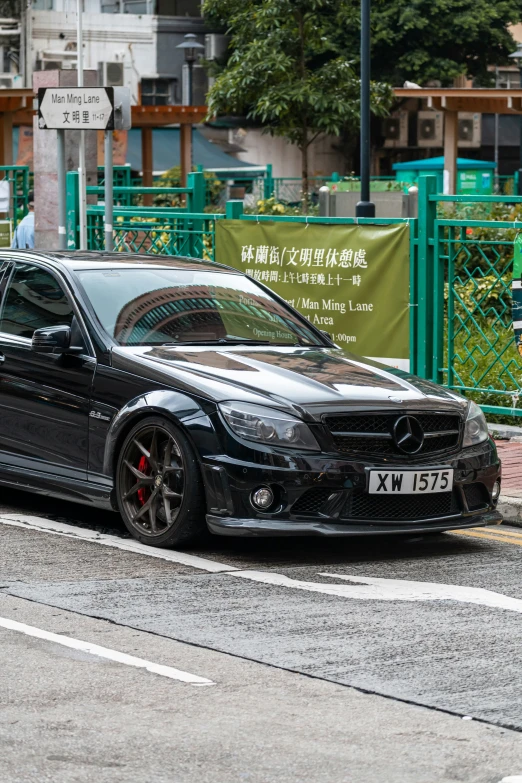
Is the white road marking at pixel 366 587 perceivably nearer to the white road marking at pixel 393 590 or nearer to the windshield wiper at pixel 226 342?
the white road marking at pixel 393 590

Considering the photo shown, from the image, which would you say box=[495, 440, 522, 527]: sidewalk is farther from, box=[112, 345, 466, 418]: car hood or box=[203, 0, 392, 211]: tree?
box=[203, 0, 392, 211]: tree

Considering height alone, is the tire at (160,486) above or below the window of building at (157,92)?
below

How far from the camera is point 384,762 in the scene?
4438 mm

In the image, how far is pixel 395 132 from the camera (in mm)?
51250

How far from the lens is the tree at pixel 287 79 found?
30.6 m

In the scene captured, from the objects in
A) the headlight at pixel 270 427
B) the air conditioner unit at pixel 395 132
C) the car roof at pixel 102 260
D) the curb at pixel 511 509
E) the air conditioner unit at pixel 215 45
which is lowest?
the curb at pixel 511 509

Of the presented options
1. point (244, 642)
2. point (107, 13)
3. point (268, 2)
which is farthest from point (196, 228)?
point (107, 13)

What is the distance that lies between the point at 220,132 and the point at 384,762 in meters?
46.6

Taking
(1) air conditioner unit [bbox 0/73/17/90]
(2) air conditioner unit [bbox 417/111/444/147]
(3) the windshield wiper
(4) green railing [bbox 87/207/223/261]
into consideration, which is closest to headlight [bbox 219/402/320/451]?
(3) the windshield wiper

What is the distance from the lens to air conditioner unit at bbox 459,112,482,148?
51.9m

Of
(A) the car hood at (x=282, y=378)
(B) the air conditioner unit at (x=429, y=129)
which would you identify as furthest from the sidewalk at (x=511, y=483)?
(B) the air conditioner unit at (x=429, y=129)

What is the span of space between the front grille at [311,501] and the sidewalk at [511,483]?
197cm

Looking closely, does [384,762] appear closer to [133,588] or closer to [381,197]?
[133,588]

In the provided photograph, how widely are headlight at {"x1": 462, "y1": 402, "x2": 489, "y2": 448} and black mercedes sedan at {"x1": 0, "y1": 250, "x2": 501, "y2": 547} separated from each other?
0.01 metres
